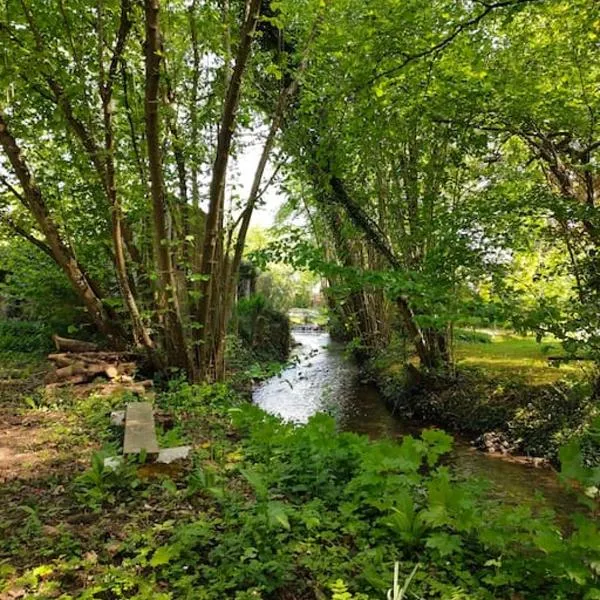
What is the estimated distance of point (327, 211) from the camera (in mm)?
8141

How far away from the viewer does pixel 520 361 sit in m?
7.53

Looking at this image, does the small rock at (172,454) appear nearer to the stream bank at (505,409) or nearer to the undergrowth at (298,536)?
the undergrowth at (298,536)

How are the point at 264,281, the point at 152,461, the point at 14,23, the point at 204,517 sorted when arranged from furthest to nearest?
the point at 264,281
the point at 14,23
the point at 152,461
the point at 204,517

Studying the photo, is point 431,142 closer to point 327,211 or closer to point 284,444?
point 327,211

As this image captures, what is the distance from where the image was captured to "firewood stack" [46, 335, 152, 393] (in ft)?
17.4

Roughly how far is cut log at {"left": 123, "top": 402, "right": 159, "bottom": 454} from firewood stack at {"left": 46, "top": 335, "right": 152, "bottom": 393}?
4.14 feet

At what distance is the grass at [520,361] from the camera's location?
628cm

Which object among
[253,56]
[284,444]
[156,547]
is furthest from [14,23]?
[156,547]

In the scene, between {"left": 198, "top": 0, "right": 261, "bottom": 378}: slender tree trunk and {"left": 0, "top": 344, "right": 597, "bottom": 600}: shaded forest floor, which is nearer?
{"left": 0, "top": 344, "right": 597, "bottom": 600}: shaded forest floor

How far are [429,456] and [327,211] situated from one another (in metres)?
6.05

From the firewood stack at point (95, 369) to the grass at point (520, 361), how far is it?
4584mm

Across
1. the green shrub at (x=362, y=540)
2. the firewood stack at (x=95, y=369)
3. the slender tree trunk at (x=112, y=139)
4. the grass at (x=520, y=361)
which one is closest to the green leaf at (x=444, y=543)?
the green shrub at (x=362, y=540)

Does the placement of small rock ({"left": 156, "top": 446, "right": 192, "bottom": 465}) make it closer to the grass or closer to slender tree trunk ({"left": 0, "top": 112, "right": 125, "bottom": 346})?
slender tree trunk ({"left": 0, "top": 112, "right": 125, "bottom": 346})

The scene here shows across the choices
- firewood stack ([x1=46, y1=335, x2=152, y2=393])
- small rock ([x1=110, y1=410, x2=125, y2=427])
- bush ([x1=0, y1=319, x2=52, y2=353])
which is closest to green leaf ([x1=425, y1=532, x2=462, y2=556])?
small rock ([x1=110, y1=410, x2=125, y2=427])
